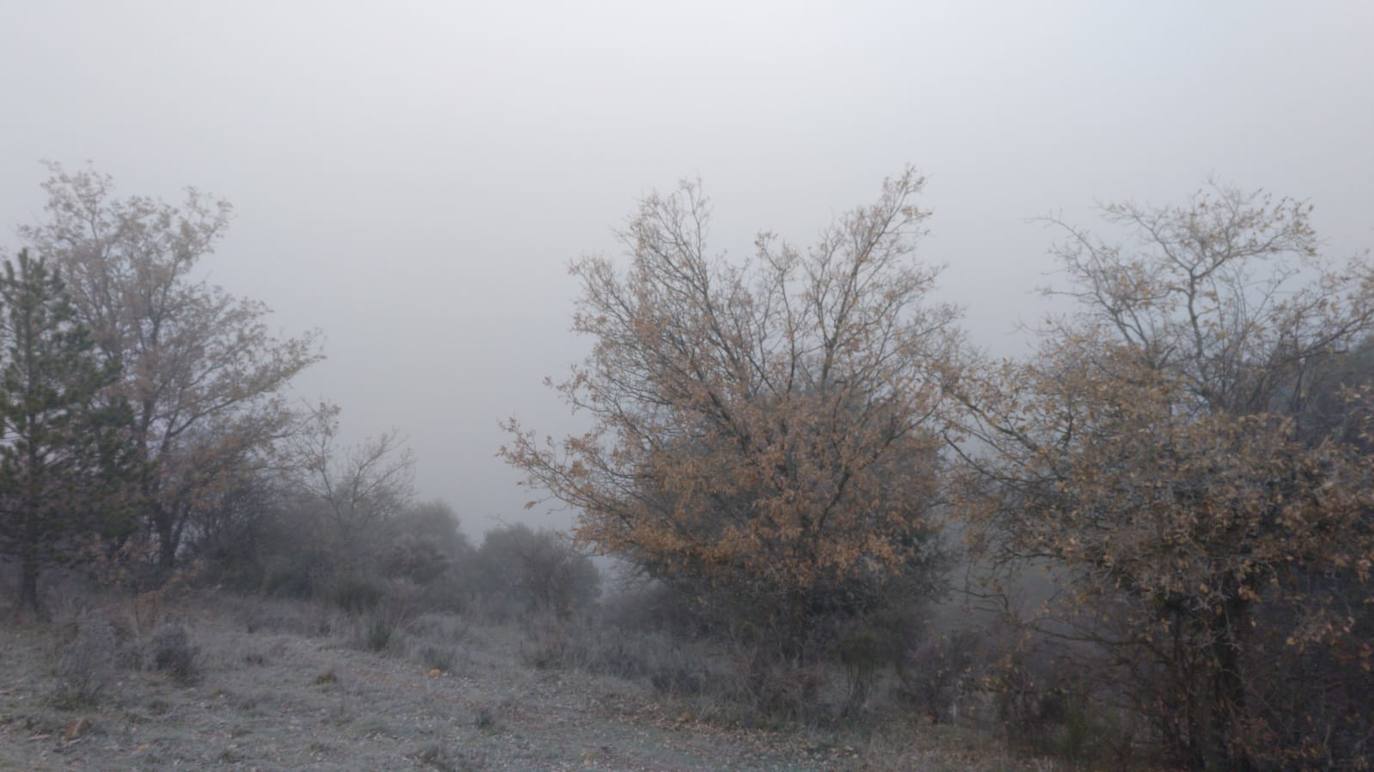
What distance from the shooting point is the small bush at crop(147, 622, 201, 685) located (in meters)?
10.6

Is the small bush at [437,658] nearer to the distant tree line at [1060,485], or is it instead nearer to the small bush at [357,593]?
the distant tree line at [1060,485]

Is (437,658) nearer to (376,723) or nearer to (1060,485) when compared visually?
(376,723)

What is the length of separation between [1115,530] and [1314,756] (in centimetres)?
288

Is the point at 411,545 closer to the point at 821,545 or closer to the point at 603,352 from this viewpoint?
the point at 603,352

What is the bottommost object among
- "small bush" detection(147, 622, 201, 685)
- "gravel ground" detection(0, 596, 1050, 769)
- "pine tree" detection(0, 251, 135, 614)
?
"gravel ground" detection(0, 596, 1050, 769)

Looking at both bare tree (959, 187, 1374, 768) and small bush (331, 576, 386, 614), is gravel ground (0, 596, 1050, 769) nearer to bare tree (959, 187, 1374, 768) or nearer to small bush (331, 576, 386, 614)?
bare tree (959, 187, 1374, 768)

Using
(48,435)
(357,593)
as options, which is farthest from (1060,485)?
(357,593)

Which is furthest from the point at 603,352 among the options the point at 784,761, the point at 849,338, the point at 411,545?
the point at 411,545

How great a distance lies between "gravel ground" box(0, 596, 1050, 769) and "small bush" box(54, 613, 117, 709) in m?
0.12

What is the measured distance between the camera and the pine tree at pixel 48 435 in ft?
49.7

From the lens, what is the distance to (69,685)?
345 inches

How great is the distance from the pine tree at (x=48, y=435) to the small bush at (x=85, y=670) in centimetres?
643

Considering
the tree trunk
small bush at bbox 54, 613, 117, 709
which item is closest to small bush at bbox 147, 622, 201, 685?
small bush at bbox 54, 613, 117, 709

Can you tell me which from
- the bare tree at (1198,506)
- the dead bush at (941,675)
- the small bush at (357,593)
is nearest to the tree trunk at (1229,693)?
the bare tree at (1198,506)
